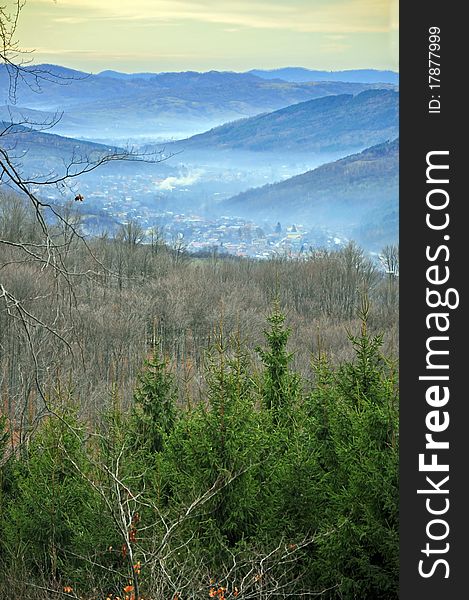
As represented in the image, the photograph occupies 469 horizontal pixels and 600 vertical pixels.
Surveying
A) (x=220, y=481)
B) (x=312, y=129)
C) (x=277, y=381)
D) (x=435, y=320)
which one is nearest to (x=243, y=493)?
(x=220, y=481)

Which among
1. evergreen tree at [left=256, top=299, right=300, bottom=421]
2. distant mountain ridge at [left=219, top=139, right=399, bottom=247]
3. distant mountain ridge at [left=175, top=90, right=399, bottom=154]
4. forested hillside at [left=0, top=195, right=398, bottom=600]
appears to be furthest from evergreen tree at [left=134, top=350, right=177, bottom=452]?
distant mountain ridge at [left=175, top=90, right=399, bottom=154]

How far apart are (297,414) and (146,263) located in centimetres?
3829

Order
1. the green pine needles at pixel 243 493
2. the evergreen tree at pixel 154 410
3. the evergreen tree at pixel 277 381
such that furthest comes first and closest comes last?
1. the evergreen tree at pixel 154 410
2. the evergreen tree at pixel 277 381
3. the green pine needles at pixel 243 493

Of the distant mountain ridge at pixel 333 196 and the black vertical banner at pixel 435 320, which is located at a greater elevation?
the distant mountain ridge at pixel 333 196

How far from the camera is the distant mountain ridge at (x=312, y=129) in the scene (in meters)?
75.1

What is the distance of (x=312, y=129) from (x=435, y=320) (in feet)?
312

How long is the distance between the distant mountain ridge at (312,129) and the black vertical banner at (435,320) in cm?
6183

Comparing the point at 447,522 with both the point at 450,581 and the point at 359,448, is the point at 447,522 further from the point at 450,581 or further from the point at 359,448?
the point at 359,448

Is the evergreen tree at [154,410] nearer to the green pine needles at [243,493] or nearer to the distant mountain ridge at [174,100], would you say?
the green pine needles at [243,493]

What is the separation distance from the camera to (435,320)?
3.42m

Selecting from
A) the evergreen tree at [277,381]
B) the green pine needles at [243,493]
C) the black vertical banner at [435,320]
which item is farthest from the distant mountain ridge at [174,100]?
the black vertical banner at [435,320]

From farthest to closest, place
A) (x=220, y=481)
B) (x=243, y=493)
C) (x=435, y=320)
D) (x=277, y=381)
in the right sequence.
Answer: (x=277, y=381) < (x=243, y=493) < (x=220, y=481) < (x=435, y=320)

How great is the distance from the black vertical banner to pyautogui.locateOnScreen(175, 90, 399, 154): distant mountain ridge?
203 ft

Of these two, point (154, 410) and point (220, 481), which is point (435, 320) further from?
point (154, 410)
